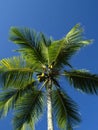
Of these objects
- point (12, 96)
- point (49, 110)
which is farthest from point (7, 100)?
point (49, 110)

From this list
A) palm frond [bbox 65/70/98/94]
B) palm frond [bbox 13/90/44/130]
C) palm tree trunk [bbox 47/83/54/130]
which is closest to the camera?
palm tree trunk [bbox 47/83/54/130]

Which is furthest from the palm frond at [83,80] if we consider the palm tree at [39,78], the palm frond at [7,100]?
the palm frond at [7,100]

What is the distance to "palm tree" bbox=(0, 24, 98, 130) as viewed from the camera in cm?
1848

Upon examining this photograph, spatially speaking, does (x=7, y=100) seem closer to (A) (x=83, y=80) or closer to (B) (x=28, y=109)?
(B) (x=28, y=109)

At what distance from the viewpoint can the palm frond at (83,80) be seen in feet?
61.9

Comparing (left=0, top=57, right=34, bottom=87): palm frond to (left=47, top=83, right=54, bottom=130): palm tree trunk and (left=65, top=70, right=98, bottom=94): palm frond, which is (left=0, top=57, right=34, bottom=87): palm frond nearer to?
(left=47, top=83, right=54, bottom=130): palm tree trunk

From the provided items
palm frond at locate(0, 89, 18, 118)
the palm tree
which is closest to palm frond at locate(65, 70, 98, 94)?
the palm tree

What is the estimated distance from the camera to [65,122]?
18.8 metres

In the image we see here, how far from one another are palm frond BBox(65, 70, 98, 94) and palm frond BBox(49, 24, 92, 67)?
720 mm

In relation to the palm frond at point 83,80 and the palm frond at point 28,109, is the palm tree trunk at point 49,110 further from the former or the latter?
the palm frond at point 83,80

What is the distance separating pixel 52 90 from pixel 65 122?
5.29ft

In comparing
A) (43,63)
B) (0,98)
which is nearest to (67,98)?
(43,63)

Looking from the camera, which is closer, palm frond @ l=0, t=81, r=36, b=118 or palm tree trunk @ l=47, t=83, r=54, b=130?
palm tree trunk @ l=47, t=83, r=54, b=130

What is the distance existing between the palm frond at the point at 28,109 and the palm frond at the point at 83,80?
164 centimetres
